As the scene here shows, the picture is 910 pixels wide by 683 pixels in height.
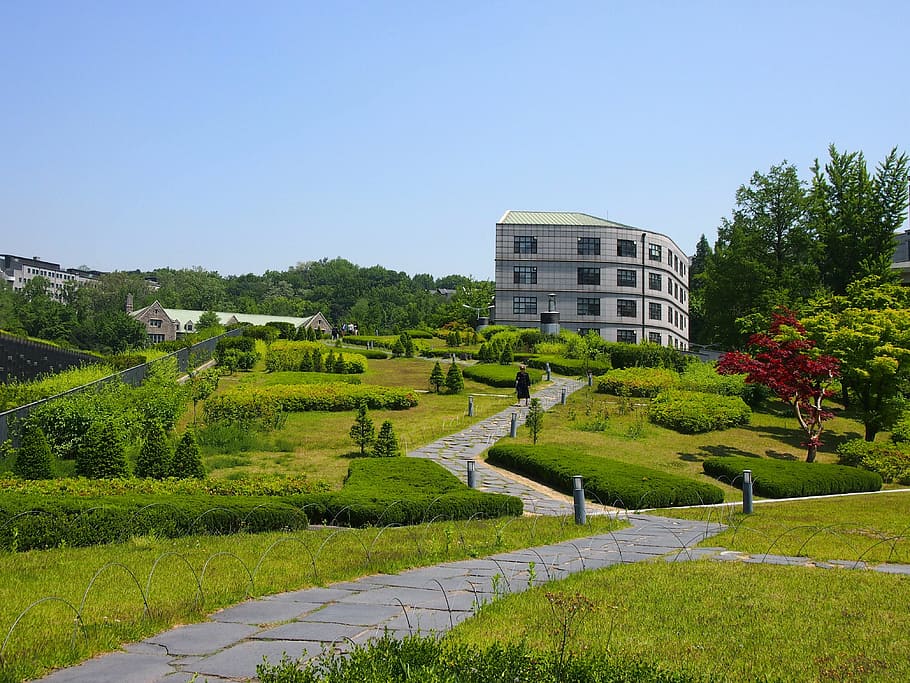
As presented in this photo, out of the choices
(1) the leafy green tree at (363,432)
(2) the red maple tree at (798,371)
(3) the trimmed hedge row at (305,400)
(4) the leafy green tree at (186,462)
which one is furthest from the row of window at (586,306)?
(4) the leafy green tree at (186,462)

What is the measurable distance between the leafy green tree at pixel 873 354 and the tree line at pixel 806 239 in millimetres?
15062

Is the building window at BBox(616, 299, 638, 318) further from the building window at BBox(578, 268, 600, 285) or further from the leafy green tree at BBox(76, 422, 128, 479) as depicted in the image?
the leafy green tree at BBox(76, 422, 128, 479)

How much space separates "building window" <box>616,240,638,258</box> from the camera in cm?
5941

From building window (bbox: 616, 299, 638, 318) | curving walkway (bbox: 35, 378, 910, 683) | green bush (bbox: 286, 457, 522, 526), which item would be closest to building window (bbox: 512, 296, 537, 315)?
building window (bbox: 616, 299, 638, 318)

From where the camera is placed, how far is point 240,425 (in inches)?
867

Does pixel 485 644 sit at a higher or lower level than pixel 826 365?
lower

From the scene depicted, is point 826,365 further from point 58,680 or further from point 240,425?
point 58,680

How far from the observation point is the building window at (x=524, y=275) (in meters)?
58.7

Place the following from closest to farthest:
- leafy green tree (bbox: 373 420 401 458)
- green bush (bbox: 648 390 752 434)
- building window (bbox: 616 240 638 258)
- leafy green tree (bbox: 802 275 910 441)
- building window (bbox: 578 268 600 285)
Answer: leafy green tree (bbox: 373 420 401 458) → leafy green tree (bbox: 802 275 910 441) → green bush (bbox: 648 390 752 434) → building window (bbox: 578 268 600 285) → building window (bbox: 616 240 638 258)

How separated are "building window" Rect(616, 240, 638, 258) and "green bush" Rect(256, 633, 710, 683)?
183ft

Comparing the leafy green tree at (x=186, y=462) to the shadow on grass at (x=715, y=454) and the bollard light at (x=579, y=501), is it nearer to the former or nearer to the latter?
the bollard light at (x=579, y=501)

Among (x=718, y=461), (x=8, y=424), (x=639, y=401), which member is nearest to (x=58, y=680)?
(x=8, y=424)

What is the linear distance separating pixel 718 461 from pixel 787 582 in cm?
1124

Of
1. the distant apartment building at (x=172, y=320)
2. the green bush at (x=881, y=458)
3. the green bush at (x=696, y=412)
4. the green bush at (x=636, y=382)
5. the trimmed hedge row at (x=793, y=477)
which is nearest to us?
the trimmed hedge row at (x=793, y=477)
